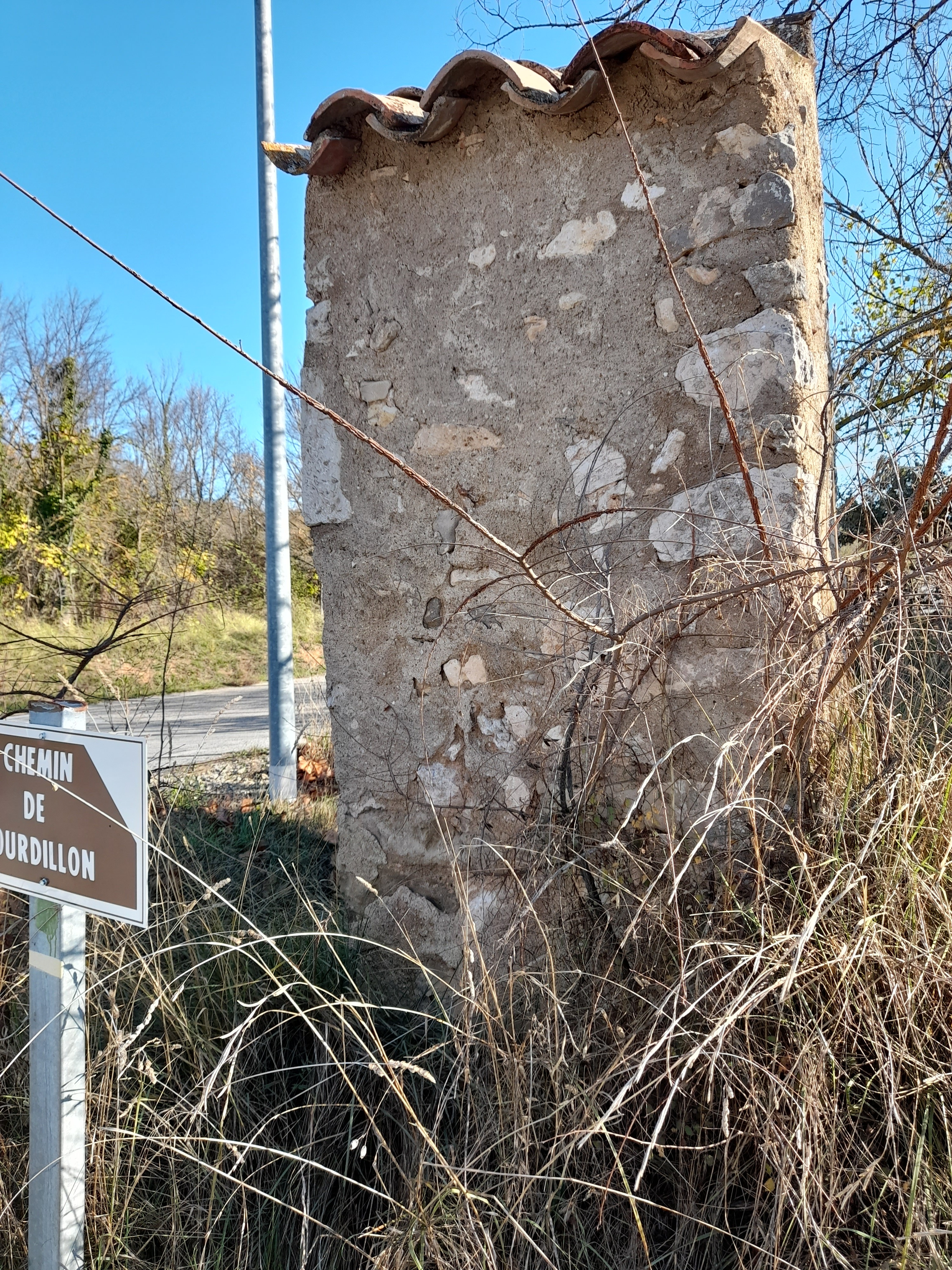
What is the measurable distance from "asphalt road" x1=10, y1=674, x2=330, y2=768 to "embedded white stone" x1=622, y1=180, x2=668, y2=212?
221cm

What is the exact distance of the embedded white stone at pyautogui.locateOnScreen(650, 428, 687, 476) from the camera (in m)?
2.26

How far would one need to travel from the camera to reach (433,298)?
263 centimetres

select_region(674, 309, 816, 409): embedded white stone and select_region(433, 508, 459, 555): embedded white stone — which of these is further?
select_region(433, 508, 459, 555): embedded white stone

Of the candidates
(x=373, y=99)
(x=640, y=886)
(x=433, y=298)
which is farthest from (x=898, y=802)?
(x=373, y=99)

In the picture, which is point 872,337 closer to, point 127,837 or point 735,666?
point 735,666

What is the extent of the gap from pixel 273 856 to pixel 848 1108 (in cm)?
207

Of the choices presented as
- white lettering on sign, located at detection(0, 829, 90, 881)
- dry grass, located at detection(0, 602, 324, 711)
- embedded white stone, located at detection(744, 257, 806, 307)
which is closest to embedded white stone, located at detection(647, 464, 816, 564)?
embedded white stone, located at detection(744, 257, 806, 307)

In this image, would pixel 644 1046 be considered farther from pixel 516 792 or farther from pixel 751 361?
pixel 751 361

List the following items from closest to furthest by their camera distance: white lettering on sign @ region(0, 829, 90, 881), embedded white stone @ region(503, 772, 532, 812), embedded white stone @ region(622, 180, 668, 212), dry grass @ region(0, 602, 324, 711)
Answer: white lettering on sign @ region(0, 829, 90, 881), embedded white stone @ region(622, 180, 668, 212), embedded white stone @ region(503, 772, 532, 812), dry grass @ region(0, 602, 324, 711)


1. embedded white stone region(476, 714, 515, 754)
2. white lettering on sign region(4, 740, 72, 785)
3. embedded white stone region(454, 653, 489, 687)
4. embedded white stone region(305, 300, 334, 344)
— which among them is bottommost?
embedded white stone region(476, 714, 515, 754)

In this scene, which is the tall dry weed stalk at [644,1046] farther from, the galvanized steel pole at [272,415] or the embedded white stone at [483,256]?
the galvanized steel pole at [272,415]

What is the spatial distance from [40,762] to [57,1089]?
0.54 m

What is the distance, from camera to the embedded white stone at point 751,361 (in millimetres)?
2139

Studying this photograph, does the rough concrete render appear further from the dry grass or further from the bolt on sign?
the dry grass
